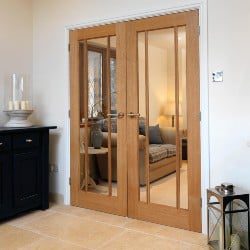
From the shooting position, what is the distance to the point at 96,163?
3703mm

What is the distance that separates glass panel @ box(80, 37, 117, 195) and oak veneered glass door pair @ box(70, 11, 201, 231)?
0.01m

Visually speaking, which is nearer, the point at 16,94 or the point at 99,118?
the point at 99,118

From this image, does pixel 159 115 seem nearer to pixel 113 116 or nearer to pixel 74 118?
pixel 113 116

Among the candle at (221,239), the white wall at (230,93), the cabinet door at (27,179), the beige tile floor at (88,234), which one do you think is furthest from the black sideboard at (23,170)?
the candle at (221,239)

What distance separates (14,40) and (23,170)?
5.03 feet

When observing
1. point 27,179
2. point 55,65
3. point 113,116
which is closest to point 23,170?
point 27,179

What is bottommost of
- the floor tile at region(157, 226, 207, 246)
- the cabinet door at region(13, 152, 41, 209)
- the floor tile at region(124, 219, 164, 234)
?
the floor tile at region(157, 226, 207, 246)

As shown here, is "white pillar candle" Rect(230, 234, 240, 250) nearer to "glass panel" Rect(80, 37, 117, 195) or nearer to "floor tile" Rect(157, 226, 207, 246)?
"floor tile" Rect(157, 226, 207, 246)

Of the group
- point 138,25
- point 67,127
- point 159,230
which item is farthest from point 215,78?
point 67,127

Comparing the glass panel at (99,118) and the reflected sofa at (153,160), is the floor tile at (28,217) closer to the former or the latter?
the glass panel at (99,118)

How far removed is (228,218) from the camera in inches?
109

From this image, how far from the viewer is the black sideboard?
130 inches

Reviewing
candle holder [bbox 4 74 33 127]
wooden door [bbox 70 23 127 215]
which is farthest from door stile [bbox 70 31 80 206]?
candle holder [bbox 4 74 33 127]

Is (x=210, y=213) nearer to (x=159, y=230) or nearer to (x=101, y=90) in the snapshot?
(x=159, y=230)
